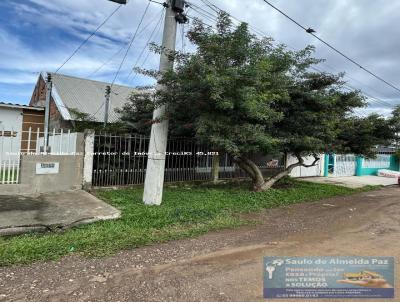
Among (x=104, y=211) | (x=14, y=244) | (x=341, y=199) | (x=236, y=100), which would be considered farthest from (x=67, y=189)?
(x=341, y=199)

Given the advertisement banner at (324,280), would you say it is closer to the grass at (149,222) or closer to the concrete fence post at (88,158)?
the grass at (149,222)

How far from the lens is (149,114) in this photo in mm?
11391

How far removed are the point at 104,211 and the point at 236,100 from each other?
3.89 meters

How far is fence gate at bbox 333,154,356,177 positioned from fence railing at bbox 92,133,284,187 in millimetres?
9623

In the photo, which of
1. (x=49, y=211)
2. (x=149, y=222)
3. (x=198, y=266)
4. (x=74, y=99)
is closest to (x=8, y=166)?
(x=49, y=211)

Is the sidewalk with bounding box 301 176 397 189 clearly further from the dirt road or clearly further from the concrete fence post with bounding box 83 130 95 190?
the concrete fence post with bounding box 83 130 95 190

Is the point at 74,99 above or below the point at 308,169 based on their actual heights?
above

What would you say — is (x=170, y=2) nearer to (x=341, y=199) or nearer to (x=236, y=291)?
(x=236, y=291)

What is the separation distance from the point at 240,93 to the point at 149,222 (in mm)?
3542

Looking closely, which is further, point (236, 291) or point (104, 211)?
point (104, 211)

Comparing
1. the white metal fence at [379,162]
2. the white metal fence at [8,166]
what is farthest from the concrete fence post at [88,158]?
the white metal fence at [379,162]

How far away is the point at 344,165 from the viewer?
19109mm

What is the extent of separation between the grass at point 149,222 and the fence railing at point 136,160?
1.74 feet

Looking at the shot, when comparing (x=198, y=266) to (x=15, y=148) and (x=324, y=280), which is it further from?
(x=15, y=148)
